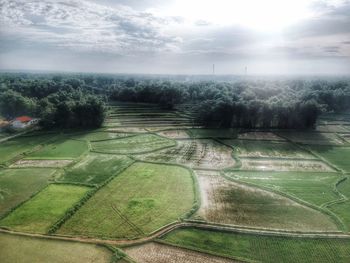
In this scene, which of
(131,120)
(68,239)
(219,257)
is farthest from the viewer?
(131,120)

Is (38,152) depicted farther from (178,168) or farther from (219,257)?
(219,257)

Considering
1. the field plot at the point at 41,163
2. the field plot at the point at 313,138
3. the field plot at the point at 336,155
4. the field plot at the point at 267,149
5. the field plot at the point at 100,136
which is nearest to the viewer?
the field plot at the point at 41,163

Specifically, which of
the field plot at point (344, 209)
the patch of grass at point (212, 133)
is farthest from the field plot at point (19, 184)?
the field plot at point (344, 209)

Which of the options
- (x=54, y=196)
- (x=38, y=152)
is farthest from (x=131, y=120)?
(x=54, y=196)

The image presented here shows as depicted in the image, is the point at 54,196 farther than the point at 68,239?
Yes

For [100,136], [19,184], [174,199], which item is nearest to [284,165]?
[174,199]

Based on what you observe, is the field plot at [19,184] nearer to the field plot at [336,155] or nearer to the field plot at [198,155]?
the field plot at [198,155]

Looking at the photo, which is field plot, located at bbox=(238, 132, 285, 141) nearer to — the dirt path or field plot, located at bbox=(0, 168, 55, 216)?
the dirt path

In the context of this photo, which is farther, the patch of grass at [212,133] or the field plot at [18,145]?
the patch of grass at [212,133]
